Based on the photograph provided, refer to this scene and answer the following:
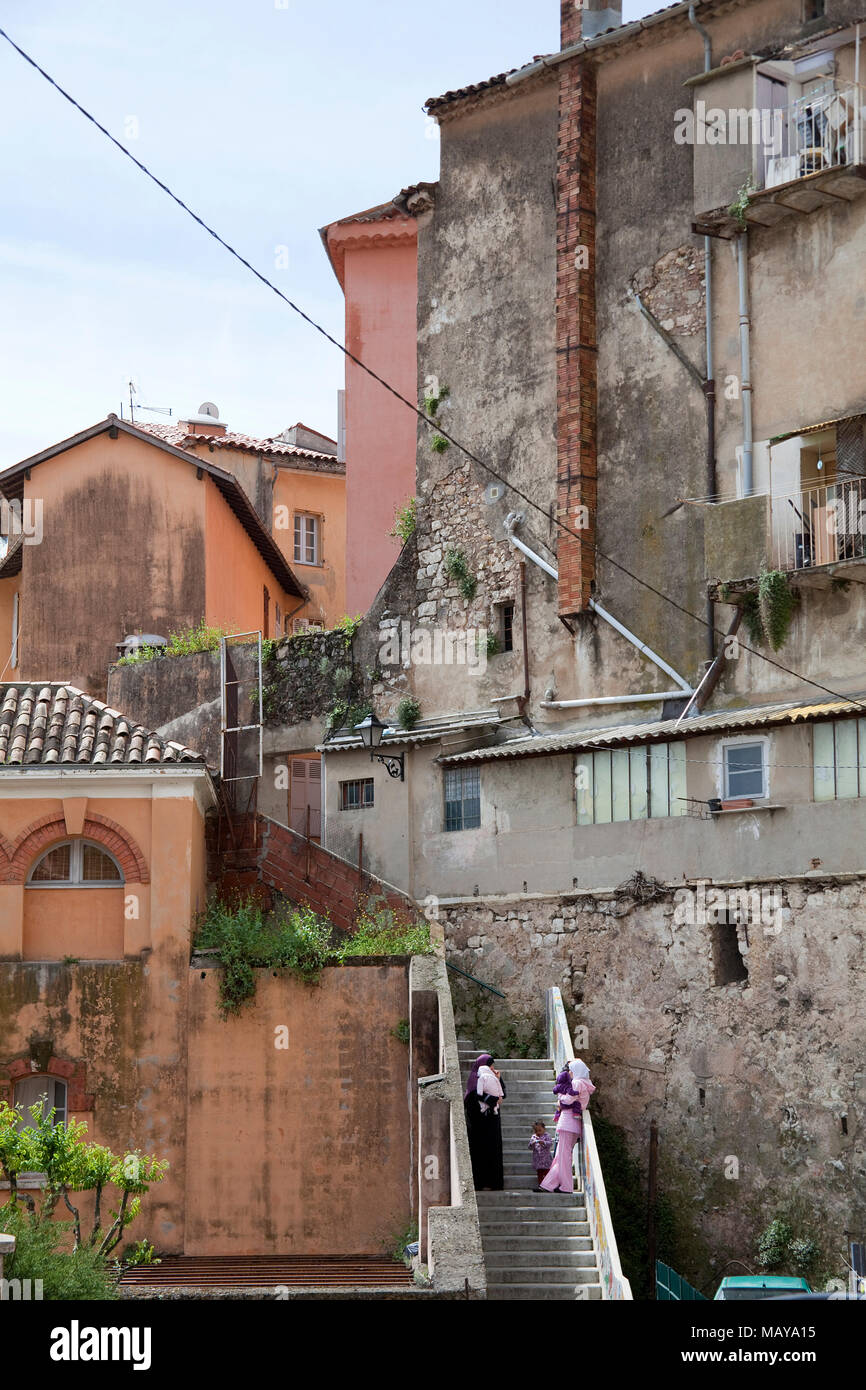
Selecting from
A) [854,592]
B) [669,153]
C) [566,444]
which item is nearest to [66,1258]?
[854,592]

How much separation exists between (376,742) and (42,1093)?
768 cm

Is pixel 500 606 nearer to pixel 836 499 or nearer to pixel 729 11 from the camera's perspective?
pixel 836 499

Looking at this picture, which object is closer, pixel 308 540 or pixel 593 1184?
pixel 593 1184

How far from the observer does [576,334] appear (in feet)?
91.8

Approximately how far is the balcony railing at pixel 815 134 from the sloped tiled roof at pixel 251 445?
18570 millimetres

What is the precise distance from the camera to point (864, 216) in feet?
81.3

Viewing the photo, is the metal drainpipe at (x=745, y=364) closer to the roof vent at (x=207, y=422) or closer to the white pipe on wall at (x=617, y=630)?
the white pipe on wall at (x=617, y=630)

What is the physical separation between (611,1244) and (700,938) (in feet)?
20.5

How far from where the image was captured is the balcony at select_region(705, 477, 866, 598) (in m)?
24.0

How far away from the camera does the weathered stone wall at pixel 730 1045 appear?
22.5 m

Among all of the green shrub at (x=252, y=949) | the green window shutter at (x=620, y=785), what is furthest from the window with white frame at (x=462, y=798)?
the green shrub at (x=252, y=949)

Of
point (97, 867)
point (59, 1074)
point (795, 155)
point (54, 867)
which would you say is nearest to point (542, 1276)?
point (59, 1074)

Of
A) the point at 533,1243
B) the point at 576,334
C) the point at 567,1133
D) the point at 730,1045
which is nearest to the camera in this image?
the point at 533,1243

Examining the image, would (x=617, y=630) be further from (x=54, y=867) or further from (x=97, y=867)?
(x=54, y=867)
